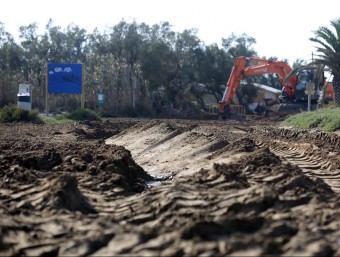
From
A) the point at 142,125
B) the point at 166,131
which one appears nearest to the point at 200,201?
the point at 166,131

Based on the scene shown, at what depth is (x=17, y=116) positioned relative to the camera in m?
38.2

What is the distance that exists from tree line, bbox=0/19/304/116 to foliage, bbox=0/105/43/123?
11.2m

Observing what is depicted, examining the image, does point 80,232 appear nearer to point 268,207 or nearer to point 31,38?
point 268,207

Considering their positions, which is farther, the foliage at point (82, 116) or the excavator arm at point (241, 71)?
the excavator arm at point (241, 71)

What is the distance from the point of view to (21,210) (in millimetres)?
9117

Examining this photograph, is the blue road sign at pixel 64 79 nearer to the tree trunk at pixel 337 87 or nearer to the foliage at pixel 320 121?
the foliage at pixel 320 121

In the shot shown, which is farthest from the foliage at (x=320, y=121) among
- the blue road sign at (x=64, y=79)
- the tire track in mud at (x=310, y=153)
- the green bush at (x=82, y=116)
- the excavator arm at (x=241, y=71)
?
the blue road sign at (x=64, y=79)

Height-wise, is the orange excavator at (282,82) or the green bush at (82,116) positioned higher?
the orange excavator at (282,82)

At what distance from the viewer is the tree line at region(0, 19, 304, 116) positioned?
5106 centimetres

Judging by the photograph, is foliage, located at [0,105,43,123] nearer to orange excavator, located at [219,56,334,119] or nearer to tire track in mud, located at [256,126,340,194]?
orange excavator, located at [219,56,334,119]

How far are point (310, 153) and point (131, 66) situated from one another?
42.6 metres

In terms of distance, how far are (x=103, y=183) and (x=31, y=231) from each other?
4142 mm

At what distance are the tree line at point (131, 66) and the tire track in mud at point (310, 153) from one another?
23.8 m

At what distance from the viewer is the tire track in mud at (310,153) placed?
15289 mm
